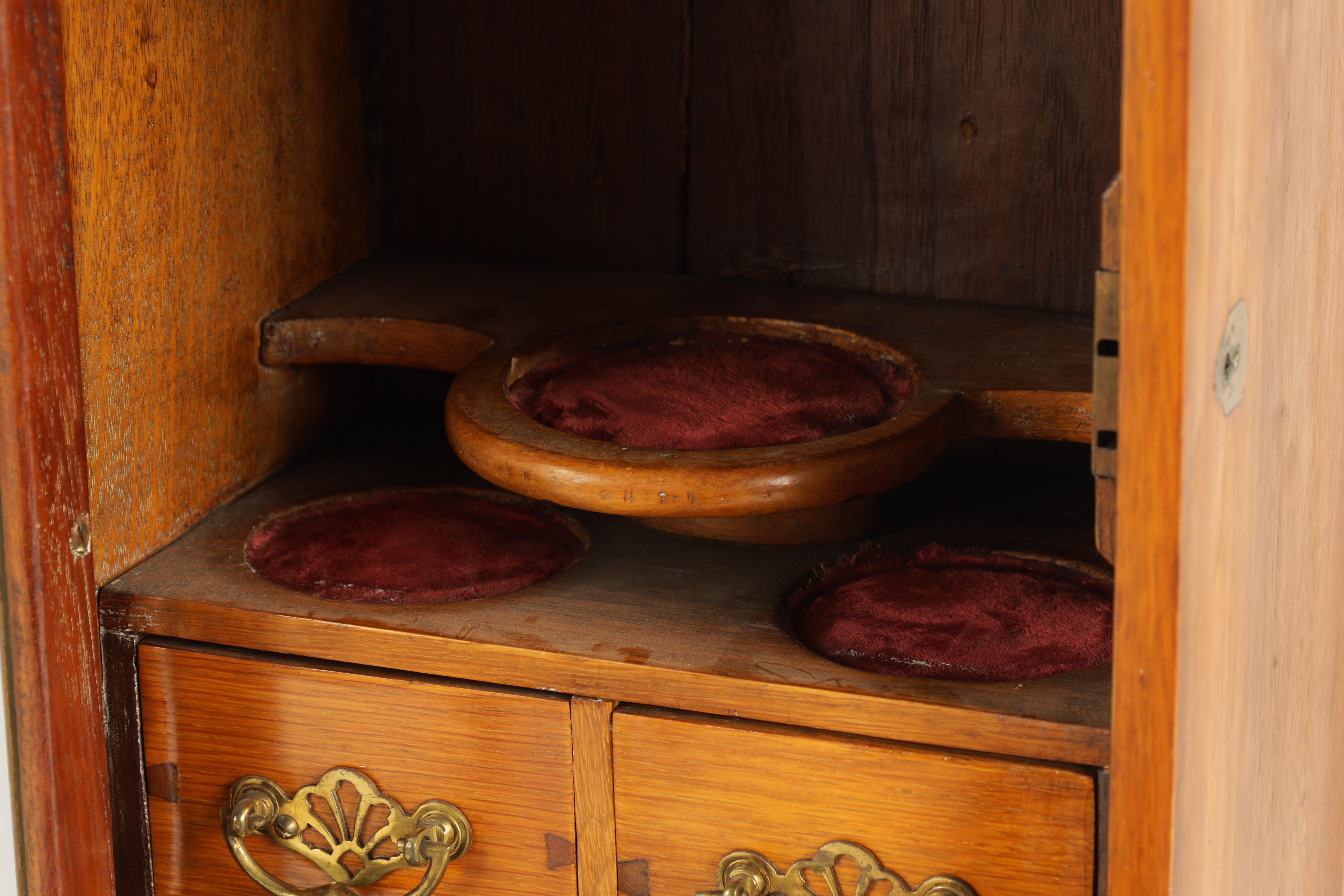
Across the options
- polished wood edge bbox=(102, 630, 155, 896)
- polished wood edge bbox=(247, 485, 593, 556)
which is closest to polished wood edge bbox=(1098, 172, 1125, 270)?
polished wood edge bbox=(247, 485, 593, 556)

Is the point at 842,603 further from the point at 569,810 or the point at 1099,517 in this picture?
the point at 1099,517

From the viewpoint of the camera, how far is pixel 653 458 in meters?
0.88

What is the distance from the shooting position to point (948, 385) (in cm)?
99

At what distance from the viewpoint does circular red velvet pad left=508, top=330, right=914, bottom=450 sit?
967mm

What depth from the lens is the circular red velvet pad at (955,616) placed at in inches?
34.8

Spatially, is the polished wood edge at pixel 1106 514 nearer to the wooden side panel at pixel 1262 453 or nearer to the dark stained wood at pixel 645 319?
the wooden side panel at pixel 1262 453

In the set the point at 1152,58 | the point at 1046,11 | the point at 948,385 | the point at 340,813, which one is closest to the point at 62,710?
the point at 340,813

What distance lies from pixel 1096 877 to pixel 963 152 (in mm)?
602

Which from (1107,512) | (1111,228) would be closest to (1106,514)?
(1107,512)

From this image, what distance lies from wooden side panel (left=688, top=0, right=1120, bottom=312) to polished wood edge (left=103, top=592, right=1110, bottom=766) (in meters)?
0.48

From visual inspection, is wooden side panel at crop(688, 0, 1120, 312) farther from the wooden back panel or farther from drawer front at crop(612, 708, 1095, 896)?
drawer front at crop(612, 708, 1095, 896)

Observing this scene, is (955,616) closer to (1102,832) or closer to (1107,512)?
(1102,832)

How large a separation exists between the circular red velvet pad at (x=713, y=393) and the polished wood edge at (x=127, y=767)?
0.99ft

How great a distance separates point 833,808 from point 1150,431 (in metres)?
0.36
